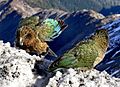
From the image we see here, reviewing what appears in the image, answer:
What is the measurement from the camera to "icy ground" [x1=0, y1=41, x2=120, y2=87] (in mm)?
10352

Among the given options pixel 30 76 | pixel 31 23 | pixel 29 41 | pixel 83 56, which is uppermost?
pixel 31 23

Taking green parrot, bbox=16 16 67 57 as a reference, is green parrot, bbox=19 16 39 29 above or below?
above

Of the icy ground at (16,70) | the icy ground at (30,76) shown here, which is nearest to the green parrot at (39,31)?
the icy ground at (30,76)

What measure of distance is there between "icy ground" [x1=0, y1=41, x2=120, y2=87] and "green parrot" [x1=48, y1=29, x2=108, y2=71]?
0.16 metres

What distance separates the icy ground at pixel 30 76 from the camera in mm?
10352

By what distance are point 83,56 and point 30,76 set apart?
1.54m

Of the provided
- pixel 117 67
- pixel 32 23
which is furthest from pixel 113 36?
pixel 32 23

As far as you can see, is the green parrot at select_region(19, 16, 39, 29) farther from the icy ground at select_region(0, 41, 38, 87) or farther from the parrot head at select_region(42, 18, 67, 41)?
the icy ground at select_region(0, 41, 38, 87)

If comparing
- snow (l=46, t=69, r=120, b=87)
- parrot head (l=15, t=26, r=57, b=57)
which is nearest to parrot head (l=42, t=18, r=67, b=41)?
parrot head (l=15, t=26, r=57, b=57)

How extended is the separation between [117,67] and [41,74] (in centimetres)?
12236

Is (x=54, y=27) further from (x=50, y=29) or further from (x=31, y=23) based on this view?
(x=31, y=23)

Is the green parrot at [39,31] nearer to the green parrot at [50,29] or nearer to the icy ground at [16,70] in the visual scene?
the green parrot at [50,29]

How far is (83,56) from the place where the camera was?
1078 centimetres

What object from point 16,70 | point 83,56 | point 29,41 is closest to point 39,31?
point 29,41
